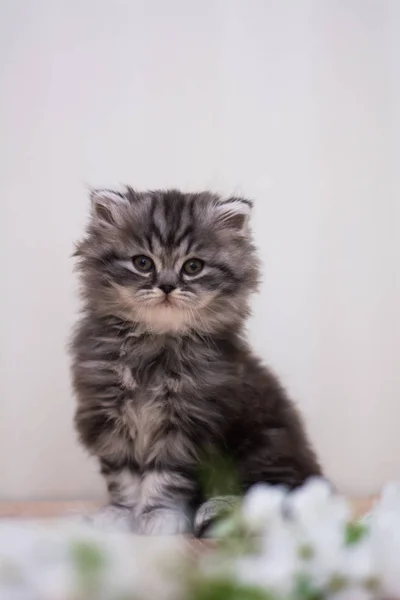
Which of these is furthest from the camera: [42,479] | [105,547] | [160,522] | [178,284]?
[42,479]

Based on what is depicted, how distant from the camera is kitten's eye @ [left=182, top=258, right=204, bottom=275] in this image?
134 centimetres

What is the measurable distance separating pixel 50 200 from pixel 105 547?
1.53 meters

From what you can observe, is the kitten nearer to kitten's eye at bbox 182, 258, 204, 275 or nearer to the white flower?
kitten's eye at bbox 182, 258, 204, 275

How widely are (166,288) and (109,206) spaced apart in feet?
0.83

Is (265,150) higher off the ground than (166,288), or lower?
higher

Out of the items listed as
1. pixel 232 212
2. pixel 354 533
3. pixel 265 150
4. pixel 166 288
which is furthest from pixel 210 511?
pixel 265 150

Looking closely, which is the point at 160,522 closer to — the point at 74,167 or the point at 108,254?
the point at 108,254

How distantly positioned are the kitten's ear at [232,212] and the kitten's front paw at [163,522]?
62 centimetres

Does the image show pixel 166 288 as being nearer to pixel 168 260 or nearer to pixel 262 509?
pixel 168 260

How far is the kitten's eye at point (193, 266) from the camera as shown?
1341mm

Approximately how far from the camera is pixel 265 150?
1849 millimetres

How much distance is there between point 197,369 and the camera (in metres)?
1.33

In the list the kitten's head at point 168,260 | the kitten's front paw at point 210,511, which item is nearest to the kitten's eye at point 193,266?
the kitten's head at point 168,260

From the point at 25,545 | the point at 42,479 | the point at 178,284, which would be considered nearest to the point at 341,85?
the point at 178,284
